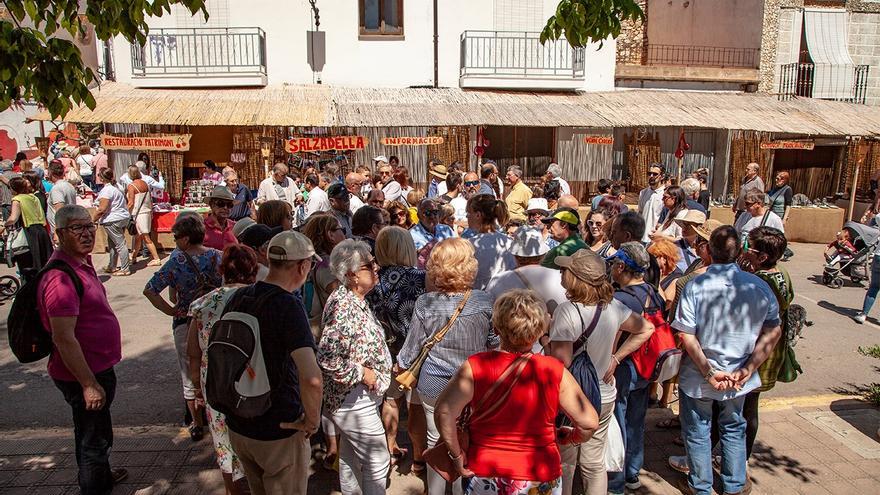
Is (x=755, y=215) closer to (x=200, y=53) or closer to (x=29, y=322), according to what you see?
(x=29, y=322)

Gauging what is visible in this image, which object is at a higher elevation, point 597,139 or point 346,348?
point 597,139

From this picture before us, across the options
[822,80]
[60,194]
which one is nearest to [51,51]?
[60,194]

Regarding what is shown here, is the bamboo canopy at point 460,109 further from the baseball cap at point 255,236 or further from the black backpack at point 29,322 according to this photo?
the black backpack at point 29,322

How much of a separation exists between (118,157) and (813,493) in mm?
13783

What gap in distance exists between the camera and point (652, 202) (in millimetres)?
8867

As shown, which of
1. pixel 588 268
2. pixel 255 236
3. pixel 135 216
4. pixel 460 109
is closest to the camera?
pixel 588 268

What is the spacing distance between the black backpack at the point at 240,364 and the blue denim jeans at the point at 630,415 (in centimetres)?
225

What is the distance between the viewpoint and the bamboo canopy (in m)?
13.3

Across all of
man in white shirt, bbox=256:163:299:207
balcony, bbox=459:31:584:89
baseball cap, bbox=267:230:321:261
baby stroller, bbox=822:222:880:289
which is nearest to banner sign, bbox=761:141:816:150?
balcony, bbox=459:31:584:89

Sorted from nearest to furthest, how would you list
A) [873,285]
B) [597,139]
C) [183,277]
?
1. [183,277]
2. [873,285]
3. [597,139]

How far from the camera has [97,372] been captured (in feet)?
12.2

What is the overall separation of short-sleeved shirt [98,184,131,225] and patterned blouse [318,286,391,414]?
7.77m

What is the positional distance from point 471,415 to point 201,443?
2.84 metres

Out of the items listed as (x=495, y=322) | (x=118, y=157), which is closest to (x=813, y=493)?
(x=495, y=322)
